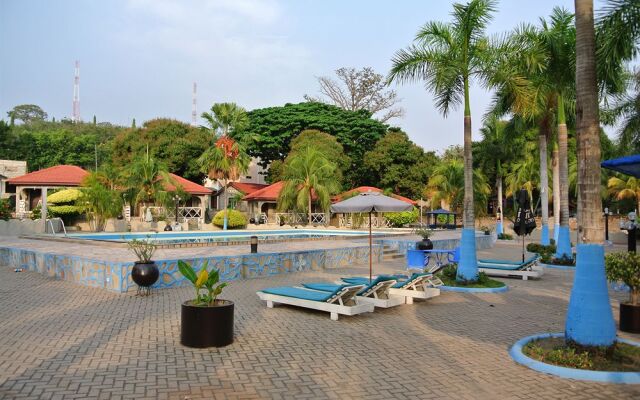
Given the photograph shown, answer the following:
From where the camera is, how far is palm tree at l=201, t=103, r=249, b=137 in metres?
33.8

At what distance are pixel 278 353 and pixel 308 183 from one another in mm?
28848

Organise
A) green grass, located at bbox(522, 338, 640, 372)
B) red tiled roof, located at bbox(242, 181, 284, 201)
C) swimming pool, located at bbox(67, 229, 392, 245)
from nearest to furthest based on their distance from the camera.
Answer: green grass, located at bbox(522, 338, 640, 372) → swimming pool, located at bbox(67, 229, 392, 245) → red tiled roof, located at bbox(242, 181, 284, 201)

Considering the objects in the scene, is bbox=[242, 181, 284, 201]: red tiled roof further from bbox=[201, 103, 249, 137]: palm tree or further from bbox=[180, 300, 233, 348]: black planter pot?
bbox=[180, 300, 233, 348]: black planter pot

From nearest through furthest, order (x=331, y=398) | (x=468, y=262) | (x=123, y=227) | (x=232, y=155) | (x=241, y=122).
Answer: (x=331, y=398)
(x=468, y=262)
(x=123, y=227)
(x=232, y=155)
(x=241, y=122)

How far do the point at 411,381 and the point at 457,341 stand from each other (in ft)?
6.06

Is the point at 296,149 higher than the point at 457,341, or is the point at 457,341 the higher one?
the point at 296,149

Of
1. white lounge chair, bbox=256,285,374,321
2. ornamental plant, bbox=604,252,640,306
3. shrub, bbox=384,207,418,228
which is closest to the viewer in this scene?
ornamental plant, bbox=604,252,640,306

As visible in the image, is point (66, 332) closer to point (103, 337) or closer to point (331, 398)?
point (103, 337)

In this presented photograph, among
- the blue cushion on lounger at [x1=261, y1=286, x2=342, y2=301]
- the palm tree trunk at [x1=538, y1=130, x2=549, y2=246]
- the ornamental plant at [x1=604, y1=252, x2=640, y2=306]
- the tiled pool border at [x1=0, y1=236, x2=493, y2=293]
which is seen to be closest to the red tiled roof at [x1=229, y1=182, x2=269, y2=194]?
the palm tree trunk at [x1=538, y1=130, x2=549, y2=246]

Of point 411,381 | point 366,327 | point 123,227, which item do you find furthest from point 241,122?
point 411,381

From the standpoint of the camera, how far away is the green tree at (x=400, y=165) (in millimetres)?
43000

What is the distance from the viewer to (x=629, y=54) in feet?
24.0

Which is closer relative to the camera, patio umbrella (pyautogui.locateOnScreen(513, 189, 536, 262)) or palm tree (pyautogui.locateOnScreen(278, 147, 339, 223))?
patio umbrella (pyautogui.locateOnScreen(513, 189, 536, 262))

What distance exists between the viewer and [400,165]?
142 feet
